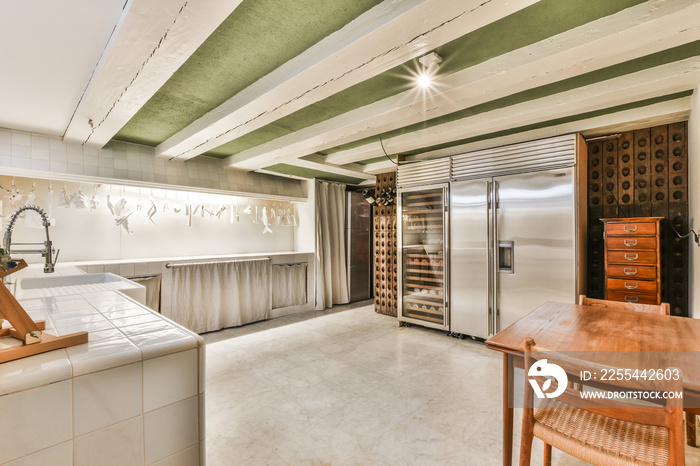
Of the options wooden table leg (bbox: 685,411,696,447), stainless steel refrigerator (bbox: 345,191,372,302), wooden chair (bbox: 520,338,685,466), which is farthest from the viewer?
stainless steel refrigerator (bbox: 345,191,372,302)

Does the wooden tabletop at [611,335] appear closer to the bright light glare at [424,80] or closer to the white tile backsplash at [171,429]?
the white tile backsplash at [171,429]

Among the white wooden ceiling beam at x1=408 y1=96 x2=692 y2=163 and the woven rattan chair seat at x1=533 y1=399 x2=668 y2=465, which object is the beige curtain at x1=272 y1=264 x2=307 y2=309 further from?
the woven rattan chair seat at x1=533 y1=399 x2=668 y2=465

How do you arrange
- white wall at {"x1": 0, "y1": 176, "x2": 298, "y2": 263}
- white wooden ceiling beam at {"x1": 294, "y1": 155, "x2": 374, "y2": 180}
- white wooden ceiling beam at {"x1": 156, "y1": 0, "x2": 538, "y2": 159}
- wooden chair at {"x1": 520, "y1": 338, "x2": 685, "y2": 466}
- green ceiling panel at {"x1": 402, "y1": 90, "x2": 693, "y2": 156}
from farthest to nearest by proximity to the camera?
1. white wooden ceiling beam at {"x1": 294, "y1": 155, "x2": 374, "y2": 180}
2. white wall at {"x1": 0, "y1": 176, "x2": 298, "y2": 263}
3. green ceiling panel at {"x1": 402, "y1": 90, "x2": 693, "y2": 156}
4. white wooden ceiling beam at {"x1": 156, "y1": 0, "x2": 538, "y2": 159}
5. wooden chair at {"x1": 520, "y1": 338, "x2": 685, "y2": 466}

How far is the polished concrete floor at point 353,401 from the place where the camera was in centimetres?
190

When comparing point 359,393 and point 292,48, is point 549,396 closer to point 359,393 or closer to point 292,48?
point 359,393

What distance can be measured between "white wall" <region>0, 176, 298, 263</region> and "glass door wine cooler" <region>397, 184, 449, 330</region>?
7.83ft

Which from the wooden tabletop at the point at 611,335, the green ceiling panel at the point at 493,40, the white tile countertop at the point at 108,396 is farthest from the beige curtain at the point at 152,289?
the wooden tabletop at the point at 611,335

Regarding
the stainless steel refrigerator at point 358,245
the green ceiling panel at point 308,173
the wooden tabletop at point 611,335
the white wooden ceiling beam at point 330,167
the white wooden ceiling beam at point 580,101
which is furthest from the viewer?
the stainless steel refrigerator at point 358,245

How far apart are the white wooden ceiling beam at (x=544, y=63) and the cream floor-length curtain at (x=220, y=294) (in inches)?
94.9

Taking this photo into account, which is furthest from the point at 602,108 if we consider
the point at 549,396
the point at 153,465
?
the point at 153,465

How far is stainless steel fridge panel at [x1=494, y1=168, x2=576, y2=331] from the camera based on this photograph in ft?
10.3

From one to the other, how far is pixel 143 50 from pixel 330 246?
4.27 m

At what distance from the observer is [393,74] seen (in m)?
2.21

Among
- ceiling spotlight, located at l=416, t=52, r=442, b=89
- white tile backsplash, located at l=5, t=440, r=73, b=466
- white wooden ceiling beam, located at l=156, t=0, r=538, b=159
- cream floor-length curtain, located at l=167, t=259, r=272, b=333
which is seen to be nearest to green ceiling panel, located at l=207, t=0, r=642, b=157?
ceiling spotlight, located at l=416, t=52, r=442, b=89
